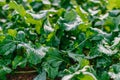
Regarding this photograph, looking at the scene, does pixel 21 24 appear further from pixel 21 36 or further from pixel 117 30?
Result: pixel 117 30

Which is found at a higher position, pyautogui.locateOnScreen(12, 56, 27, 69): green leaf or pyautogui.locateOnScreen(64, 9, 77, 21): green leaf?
pyautogui.locateOnScreen(64, 9, 77, 21): green leaf

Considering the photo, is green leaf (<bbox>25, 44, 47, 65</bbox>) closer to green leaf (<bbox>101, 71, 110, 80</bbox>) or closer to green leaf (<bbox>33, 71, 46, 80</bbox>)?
green leaf (<bbox>33, 71, 46, 80</bbox>)

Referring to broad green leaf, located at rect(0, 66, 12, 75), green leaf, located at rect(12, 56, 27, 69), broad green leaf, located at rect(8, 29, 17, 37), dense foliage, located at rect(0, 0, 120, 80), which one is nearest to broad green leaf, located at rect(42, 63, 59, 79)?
dense foliage, located at rect(0, 0, 120, 80)

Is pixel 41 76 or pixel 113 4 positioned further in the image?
pixel 113 4

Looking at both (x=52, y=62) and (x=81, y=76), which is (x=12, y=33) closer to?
(x=52, y=62)

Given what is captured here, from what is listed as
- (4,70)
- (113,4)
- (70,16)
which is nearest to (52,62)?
(4,70)

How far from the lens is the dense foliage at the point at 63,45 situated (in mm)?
2832

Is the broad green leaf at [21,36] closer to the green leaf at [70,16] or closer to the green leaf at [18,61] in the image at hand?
the green leaf at [18,61]

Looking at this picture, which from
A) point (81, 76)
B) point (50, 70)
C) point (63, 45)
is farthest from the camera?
point (63, 45)

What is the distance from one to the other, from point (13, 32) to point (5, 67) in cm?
30

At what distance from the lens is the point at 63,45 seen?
315 centimetres

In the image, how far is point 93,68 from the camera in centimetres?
294

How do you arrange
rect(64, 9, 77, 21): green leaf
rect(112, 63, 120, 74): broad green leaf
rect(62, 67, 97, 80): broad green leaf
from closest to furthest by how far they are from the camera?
rect(62, 67, 97, 80): broad green leaf → rect(112, 63, 120, 74): broad green leaf → rect(64, 9, 77, 21): green leaf

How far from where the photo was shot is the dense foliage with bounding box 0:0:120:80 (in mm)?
2832
